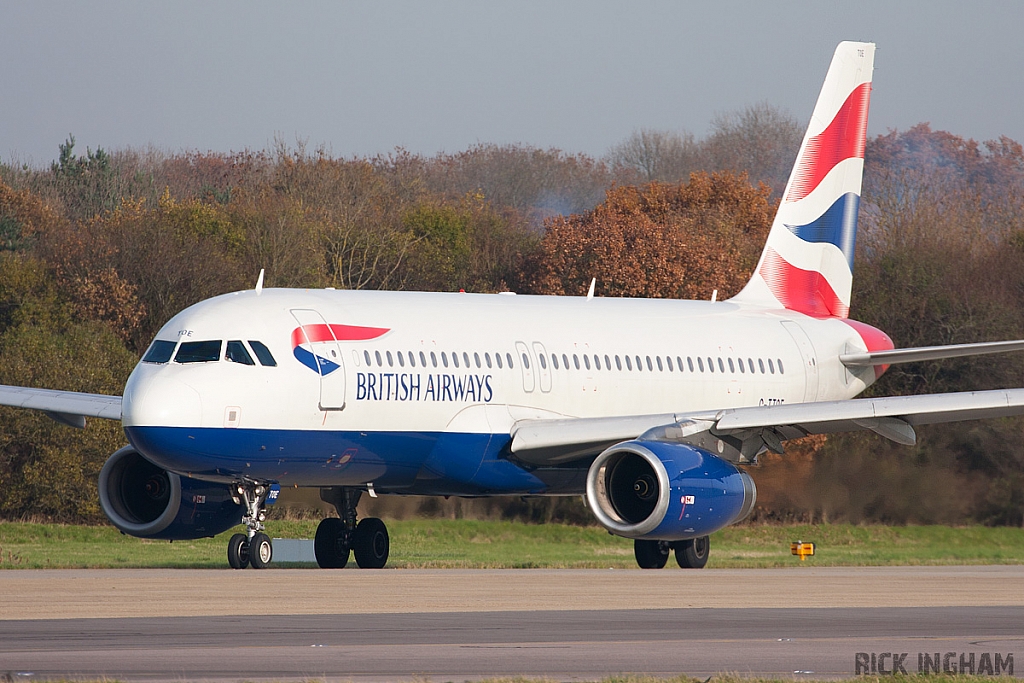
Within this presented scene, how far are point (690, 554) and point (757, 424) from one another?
12.3ft

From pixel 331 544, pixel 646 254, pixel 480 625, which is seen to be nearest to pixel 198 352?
pixel 331 544

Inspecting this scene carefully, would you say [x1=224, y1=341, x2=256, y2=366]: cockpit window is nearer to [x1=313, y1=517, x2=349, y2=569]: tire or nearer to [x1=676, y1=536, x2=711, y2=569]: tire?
[x1=313, y1=517, x2=349, y2=569]: tire

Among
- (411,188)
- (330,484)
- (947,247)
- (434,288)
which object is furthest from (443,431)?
(411,188)

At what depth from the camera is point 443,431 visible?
2502cm

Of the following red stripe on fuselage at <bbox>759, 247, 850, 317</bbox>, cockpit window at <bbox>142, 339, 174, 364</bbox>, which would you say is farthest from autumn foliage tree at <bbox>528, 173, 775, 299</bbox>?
cockpit window at <bbox>142, 339, 174, 364</bbox>

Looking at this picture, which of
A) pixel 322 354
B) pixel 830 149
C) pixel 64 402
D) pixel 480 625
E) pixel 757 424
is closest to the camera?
pixel 480 625

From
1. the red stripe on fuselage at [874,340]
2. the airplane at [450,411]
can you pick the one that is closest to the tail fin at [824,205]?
the red stripe on fuselage at [874,340]

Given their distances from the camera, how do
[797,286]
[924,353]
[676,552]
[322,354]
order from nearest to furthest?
[322,354]
[676,552]
[924,353]
[797,286]

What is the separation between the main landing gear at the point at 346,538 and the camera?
26.5 meters

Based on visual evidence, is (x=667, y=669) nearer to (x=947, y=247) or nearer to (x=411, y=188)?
(x=947, y=247)

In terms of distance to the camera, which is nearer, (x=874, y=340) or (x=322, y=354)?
(x=322, y=354)

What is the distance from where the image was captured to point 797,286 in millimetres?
33281

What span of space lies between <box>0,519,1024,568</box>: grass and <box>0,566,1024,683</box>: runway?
6.60 metres

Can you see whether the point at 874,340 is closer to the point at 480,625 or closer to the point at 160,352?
the point at 160,352
